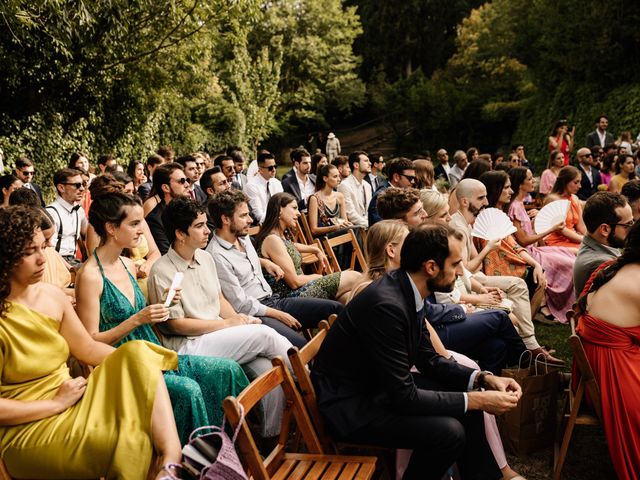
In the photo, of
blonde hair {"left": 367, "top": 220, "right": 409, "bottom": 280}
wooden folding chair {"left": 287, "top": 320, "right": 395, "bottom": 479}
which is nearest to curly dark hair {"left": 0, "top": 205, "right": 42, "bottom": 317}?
wooden folding chair {"left": 287, "top": 320, "right": 395, "bottom": 479}

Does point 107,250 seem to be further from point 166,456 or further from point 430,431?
point 430,431

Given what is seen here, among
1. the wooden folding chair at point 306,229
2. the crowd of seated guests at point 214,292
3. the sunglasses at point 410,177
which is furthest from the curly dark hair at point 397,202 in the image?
the wooden folding chair at point 306,229

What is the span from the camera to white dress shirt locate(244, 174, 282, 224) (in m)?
8.95

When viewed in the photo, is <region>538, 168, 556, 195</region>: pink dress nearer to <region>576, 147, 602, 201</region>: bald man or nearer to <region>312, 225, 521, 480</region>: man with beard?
<region>576, 147, 602, 201</region>: bald man

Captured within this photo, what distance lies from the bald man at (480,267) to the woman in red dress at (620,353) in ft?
5.11

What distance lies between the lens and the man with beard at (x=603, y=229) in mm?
4680

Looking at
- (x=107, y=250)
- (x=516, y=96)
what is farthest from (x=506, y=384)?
(x=516, y=96)

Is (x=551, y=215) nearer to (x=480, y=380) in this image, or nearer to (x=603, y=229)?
(x=603, y=229)

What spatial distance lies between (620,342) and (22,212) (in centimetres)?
330

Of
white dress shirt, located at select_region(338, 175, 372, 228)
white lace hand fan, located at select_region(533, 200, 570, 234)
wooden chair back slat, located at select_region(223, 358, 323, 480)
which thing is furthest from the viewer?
white dress shirt, located at select_region(338, 175, 372, 228)

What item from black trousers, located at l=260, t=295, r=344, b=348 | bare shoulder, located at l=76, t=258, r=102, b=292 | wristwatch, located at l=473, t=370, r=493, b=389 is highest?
bare shoulder, located at l=76, t=258, r=102, b=292

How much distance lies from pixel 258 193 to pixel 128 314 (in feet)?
18.2

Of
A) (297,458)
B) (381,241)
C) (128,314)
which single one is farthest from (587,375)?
(128,314)

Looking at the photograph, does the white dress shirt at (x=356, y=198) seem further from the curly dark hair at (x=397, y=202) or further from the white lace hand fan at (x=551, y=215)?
the curly dark hair at (x=397, y=202)
